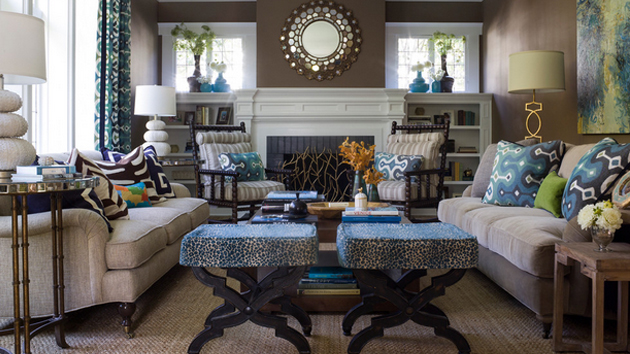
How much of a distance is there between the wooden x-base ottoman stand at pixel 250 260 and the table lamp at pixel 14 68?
2.64 feet

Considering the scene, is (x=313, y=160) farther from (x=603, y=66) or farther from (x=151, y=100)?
(x=603, y=66)

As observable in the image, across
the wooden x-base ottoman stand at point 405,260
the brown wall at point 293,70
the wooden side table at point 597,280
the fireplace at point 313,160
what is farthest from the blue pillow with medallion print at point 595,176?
the brown wall at point 293,70

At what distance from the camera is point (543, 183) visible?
2.88 meters

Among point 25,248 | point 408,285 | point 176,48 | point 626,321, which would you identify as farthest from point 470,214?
point 176,48

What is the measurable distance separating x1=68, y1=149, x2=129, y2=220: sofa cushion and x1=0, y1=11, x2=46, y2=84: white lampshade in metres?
0.63

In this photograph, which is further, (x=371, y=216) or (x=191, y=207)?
(x=191, y=207)

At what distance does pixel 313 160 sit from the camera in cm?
603

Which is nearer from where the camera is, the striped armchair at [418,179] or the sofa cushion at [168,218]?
the sofa cushion at [168,218]

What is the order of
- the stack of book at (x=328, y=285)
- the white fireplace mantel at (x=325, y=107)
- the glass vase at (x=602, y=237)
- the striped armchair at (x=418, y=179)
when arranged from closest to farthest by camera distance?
the glass vase at (x=602, y=237) < the stack of book at (x=328, y=285) < the striped armchair at (x=418, y=179) < the white fireplace mantel at (x=325, y=107)

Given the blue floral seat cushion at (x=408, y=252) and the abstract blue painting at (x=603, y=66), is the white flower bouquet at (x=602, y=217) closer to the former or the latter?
the blue floral seat cushion at (x=408, y=252)

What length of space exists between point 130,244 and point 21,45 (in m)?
0.93

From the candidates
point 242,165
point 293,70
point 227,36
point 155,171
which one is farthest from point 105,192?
point 227,36

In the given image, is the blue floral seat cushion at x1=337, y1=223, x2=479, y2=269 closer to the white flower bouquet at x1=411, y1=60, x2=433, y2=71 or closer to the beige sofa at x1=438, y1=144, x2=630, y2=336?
the beige sofa at x1=438, y1=144, x2=630, y2=336

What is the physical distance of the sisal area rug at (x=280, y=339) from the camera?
201 cm
